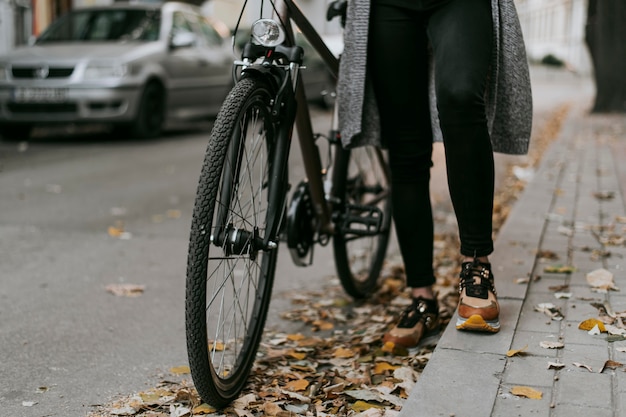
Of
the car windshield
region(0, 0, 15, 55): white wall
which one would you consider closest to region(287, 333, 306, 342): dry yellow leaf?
the car windshield

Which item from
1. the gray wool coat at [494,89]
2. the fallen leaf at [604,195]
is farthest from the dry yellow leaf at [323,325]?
the fallen leaf at [604,195]

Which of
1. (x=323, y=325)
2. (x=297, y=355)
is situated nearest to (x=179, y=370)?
(x=297, y=355)

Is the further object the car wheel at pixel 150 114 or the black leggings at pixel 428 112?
the car wheel at pixel 150 114

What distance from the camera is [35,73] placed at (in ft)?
36.3

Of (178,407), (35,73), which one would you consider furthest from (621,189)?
(35,73)

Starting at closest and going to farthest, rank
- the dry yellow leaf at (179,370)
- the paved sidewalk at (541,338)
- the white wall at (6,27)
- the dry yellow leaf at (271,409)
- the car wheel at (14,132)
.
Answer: the paved sidewalk at (541,338) < the dry yellow leaf at (271,409) < the dry yellow leaf at (179,370) < the car wheel at (14,132) < the white wall at (6,27)

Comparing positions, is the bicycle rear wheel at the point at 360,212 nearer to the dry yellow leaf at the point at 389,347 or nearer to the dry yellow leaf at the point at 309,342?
the dry yellow leaf at the point at 309,342

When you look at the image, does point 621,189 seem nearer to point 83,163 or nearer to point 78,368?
point 78,368

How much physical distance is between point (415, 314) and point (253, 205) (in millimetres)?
862

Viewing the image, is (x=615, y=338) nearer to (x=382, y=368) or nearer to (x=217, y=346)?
(x=382, y=368)

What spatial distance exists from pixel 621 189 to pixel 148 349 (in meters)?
4.32

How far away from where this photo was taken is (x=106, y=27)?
1216cm

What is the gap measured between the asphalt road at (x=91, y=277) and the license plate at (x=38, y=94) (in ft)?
5.45

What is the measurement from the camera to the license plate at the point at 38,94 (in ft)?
35.8
